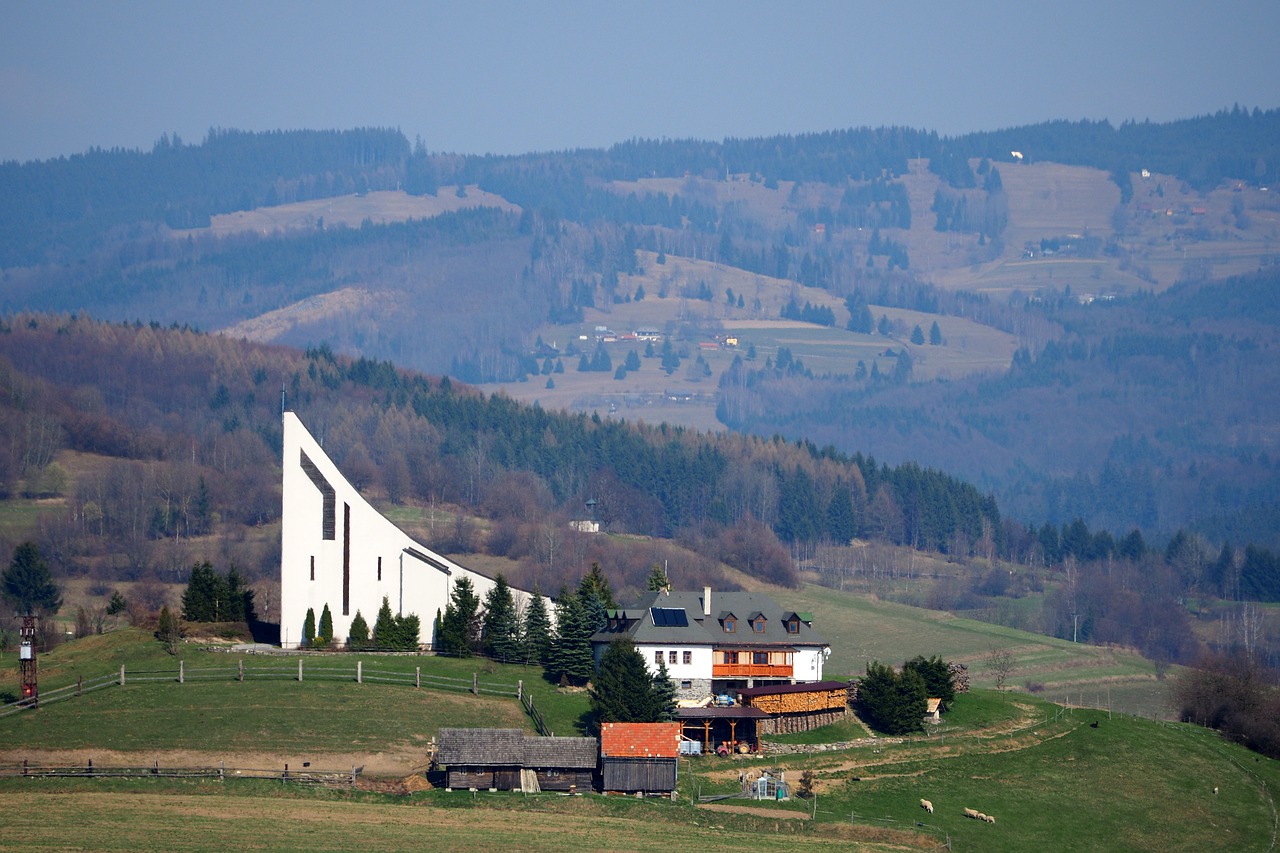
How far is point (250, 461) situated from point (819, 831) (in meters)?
130

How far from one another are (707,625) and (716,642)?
1700 mm

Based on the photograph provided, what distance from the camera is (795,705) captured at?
7688 cm

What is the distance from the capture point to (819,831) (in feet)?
211

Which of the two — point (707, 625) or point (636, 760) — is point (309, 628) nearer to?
point (707, 625)

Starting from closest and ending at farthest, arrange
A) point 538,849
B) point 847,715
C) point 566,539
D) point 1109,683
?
point 538,849 < point 847,715 < point 1109,683 < point 566,539

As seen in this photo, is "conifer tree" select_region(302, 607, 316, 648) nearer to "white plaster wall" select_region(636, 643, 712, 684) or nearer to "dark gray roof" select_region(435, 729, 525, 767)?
"white plaster wall" select_region(636, 643, 712, 684)

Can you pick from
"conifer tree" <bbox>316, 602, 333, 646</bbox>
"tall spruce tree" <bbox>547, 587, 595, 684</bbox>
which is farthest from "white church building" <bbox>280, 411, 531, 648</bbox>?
"tall spruce tree" <bbox>547, 587, 595, 684</bbox>

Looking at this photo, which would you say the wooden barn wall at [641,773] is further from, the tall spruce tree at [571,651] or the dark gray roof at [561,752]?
the tall spruce tree at [571,651]

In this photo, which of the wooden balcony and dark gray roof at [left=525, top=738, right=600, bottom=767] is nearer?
dark gray roof at [left=525, top=738, right=600, bottom=767]

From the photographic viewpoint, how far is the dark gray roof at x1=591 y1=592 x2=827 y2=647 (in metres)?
80.1

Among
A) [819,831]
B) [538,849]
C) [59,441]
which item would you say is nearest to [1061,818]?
[819,831]

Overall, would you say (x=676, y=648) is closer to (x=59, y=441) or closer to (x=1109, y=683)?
(x=1109, y=683)

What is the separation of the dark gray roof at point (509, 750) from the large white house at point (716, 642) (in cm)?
1165

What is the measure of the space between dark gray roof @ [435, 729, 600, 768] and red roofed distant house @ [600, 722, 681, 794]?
0.69 m
